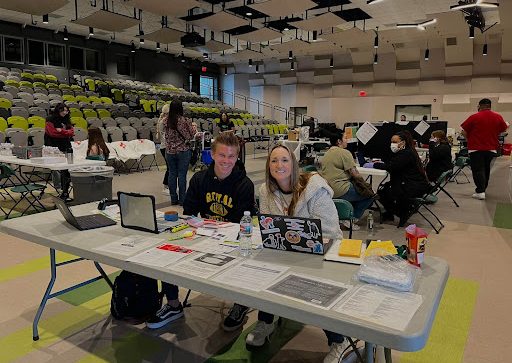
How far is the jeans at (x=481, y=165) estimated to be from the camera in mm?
6555

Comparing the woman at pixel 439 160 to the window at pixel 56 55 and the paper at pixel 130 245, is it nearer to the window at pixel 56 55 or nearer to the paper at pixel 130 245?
the paper at pixel 130 245

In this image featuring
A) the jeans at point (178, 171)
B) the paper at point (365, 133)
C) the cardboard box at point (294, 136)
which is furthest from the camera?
the cardboard box at point (294, 136)

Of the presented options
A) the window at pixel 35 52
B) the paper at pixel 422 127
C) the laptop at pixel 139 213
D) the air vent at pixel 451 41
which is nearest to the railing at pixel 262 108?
the air vent at pixel 451 41

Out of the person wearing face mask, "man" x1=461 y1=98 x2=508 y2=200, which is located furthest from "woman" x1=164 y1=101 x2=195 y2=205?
"man" x1=461 y1=98 x2=508 y2=200

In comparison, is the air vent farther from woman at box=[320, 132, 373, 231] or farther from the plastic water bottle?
the plastic water bottle

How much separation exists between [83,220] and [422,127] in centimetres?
633

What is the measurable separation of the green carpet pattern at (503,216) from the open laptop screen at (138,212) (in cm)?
461

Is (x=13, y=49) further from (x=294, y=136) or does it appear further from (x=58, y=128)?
(x=294, y=136)

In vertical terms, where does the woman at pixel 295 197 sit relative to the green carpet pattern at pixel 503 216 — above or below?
above

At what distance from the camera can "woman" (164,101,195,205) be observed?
5.41 meters

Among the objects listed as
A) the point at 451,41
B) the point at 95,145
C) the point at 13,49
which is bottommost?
the point at 95,145

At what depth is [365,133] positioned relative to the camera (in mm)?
5691

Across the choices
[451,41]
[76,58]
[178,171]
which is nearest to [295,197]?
[178,171]

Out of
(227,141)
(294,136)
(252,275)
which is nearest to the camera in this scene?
(252,275)
